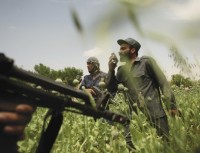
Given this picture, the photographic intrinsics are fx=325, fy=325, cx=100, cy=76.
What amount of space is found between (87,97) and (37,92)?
0.27 metres

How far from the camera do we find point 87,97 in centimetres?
149

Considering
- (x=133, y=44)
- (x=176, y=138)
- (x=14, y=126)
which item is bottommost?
(x=176, y=138)

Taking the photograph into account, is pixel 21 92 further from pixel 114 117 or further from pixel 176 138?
pixel 176 138

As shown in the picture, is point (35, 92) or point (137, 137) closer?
point (35, 92)

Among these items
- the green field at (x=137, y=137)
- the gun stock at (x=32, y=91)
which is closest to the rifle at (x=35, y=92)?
the gun stock at (x=32, y=91)

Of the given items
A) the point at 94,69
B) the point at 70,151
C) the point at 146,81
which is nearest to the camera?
the point at 70,151

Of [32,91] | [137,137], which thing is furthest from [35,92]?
[137,137]

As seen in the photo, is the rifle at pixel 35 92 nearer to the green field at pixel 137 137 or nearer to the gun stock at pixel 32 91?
the gun stock at pixel 32 91

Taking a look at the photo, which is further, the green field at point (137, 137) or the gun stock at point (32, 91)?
the gun stock at point (32, 91)

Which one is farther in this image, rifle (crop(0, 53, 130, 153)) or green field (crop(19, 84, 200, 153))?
rifle (crop(0, 53, 130, 153))

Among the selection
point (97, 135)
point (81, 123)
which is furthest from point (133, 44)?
point (81, 123)

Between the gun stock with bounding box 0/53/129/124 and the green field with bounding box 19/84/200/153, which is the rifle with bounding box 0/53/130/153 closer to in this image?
the gun stock with bounding box 0/53/129/124

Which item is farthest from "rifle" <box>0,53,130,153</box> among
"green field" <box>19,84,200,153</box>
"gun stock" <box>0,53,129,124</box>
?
"green field" <box>19,84,200,153</box>

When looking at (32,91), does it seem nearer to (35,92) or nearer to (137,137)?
(35,92)
